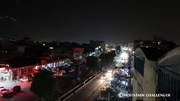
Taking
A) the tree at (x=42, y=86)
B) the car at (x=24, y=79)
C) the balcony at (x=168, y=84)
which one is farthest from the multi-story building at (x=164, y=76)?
the car at (x=24, y=79)

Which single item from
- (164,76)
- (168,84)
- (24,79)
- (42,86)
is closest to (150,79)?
(164,76)

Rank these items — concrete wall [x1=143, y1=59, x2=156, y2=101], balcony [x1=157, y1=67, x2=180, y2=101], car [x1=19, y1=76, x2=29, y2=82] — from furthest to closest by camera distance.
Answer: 1. car [x1=19, y1=76, x2=29, y2=82]
2. concrete wall [x1=143, y1=59, x2=156, y2=101]
3. balcony [x1=157, y1=67, x2=180, y2=101]

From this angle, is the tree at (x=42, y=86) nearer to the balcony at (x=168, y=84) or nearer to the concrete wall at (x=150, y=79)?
the concrete wall at (x=150, y=79)

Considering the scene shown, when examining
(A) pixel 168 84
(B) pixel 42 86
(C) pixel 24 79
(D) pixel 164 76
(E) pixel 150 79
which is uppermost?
(D) pixel 164 76

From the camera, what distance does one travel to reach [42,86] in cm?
1326

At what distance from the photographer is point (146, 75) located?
771 cm

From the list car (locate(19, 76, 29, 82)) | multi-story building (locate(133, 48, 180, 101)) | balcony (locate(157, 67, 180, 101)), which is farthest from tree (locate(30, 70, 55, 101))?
car (locate(19, 76, 29, 82))

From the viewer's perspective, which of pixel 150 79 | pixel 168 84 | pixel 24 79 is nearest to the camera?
pixel 168 84

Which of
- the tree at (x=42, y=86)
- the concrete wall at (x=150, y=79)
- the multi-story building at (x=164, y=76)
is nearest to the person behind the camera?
the multi-story building at (x=164, y=76)

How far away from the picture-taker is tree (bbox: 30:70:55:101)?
43.3ft

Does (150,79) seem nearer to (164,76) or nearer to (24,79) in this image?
(164,76)

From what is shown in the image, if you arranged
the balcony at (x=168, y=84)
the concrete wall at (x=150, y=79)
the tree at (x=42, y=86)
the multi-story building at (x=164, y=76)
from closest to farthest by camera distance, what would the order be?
the balcony at (x=168, y=84) < the multi-story building at (x=164, y=76) < the concrete wall at (x=150, y=79) < the tree at (x=42, y=86)

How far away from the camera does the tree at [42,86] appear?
1321 cm

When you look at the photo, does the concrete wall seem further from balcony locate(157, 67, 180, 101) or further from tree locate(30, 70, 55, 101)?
tree locate(30, 70, 55, 101)
